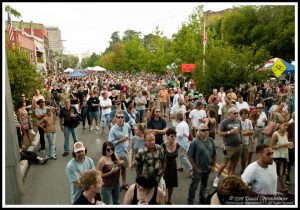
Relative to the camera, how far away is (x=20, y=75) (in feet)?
42.2

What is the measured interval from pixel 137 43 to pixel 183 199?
45.9 meters

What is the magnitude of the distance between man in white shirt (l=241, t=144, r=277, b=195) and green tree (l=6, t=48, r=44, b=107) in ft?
33.5

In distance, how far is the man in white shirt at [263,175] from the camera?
460 cm

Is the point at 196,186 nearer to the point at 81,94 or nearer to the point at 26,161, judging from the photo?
the point at 26,161

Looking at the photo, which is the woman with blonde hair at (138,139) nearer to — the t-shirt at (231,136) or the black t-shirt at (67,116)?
the t-shirt at (231,136)

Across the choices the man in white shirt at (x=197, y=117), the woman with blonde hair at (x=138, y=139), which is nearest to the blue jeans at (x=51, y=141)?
the woman with blonde hair at (x=138, y=139)

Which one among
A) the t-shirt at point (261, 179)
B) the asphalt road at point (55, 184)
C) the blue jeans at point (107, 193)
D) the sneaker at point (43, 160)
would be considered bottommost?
the asphalt road at point (55, 184)

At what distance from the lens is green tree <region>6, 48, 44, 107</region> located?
12776 millimetres

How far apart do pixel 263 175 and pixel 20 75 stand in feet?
35.9

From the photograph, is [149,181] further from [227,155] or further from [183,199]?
[227,155]

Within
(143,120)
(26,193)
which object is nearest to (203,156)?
(26,193)

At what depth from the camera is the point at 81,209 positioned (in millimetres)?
3434

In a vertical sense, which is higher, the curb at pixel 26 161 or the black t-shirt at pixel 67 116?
the black t-shirt at pixel 67 116

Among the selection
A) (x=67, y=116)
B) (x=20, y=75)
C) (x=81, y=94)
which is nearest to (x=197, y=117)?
(x=67, y=116)
